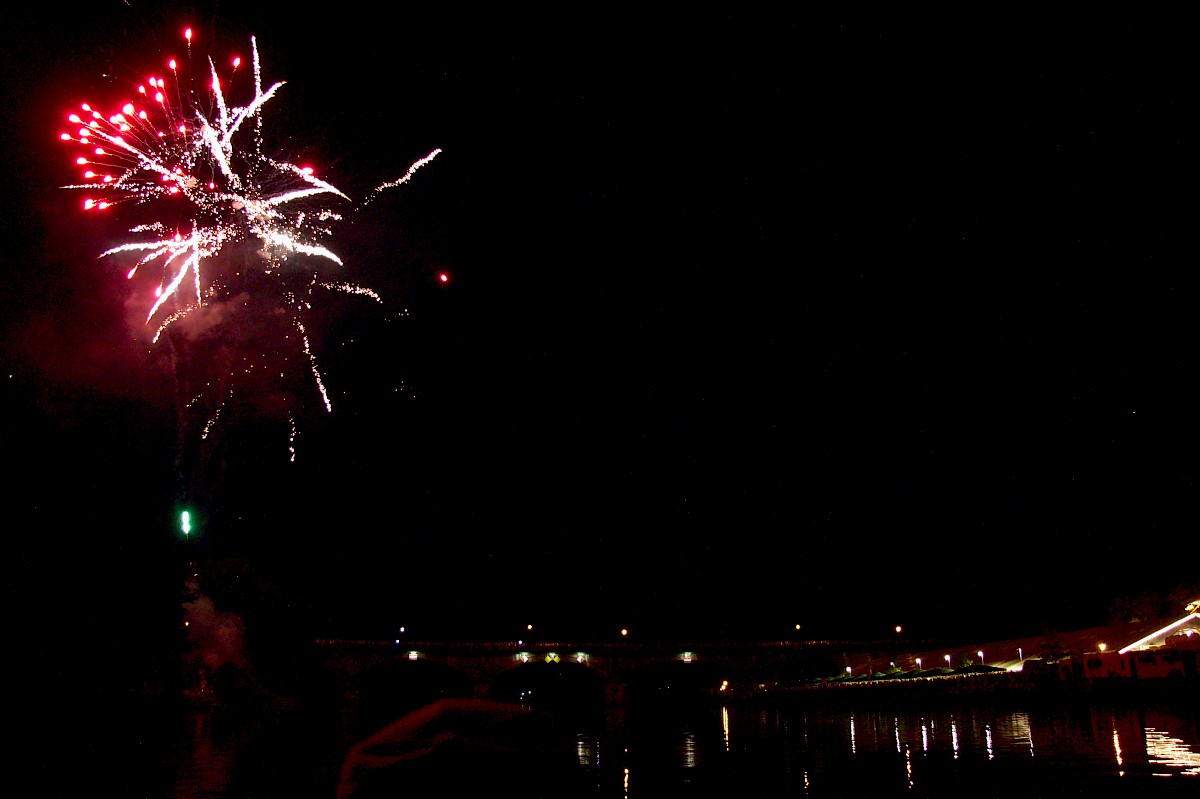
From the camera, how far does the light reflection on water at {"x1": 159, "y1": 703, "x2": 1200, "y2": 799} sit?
16266mm

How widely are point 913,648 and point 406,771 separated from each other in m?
103

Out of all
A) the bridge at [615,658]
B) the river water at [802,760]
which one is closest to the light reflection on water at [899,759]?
the river water at [802,760]

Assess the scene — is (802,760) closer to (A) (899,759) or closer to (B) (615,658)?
(A) (899,759)

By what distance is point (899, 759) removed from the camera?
72.9 feet

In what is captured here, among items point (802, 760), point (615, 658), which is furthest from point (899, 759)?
point (615, 658)

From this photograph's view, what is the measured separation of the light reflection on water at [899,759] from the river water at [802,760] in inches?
2.0

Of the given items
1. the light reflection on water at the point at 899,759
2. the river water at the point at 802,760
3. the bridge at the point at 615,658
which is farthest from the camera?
the bridge at the point at 615,658

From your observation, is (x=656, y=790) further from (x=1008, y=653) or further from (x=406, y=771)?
(x=1008, y=653)

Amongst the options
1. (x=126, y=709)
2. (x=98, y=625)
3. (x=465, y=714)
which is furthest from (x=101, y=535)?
(x=465, y=714)

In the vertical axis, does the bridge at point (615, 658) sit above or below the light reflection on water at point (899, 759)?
above

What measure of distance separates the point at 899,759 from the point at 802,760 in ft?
9.01

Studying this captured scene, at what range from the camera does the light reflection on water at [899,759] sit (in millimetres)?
16266

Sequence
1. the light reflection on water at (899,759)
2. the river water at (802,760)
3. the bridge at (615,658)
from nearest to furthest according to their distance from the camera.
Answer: the river water at (802,760), the light reflection on water at (899,759), the bridge at (615,658)

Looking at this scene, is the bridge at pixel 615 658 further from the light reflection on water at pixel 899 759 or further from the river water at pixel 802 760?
the light reflection on water at pixel 899 759
